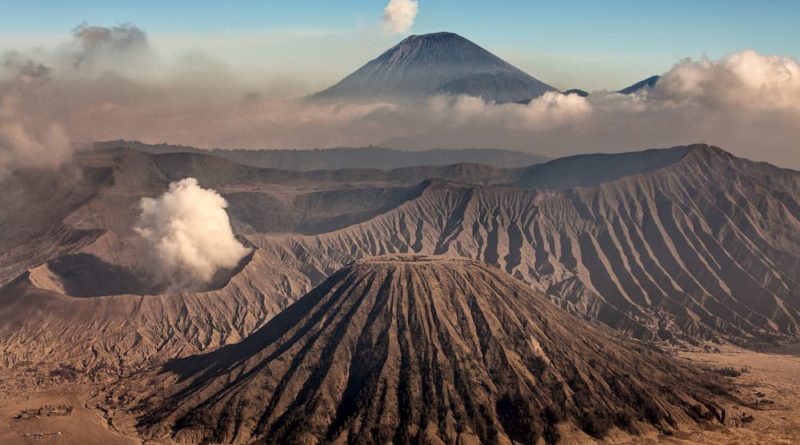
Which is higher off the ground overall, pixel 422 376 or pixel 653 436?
pixel 422 376

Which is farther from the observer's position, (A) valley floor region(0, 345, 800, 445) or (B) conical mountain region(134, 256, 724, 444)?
(A) valley floor region(0, 345, 800, 445)

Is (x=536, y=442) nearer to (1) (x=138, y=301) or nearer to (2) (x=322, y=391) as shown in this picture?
(2) (x=322, y=391)

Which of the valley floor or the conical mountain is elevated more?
the conical mountain

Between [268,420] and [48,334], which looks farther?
[48,334]

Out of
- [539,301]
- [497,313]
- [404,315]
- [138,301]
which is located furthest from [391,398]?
[138,301]

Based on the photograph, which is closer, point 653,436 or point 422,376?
point 653,436
